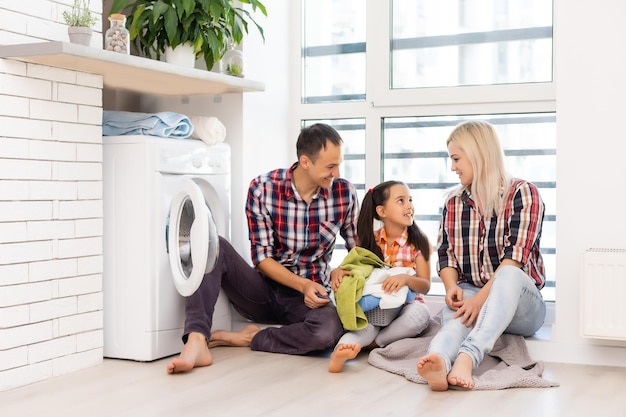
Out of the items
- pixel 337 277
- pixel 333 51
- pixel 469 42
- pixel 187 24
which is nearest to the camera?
pixel 337 277

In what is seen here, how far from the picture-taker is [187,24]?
10.4 ft

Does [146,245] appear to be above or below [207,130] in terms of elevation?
below

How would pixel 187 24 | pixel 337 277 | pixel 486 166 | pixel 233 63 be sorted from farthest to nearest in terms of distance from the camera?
pixel 233 63 → pixel 187 24 → pixel 337 277 → pixel 486 166

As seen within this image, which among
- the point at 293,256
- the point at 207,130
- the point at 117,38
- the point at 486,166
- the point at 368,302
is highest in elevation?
the point at 117,38

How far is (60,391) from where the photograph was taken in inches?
99.0

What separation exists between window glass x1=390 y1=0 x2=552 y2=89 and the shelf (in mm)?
717

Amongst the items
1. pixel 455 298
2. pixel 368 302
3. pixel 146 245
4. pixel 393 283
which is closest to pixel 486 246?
pixel 455 298

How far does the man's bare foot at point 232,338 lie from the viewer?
10.4 ft

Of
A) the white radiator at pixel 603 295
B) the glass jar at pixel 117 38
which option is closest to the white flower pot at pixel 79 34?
the glass jar at pixel 117 38

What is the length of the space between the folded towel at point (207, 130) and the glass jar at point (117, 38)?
0.46m

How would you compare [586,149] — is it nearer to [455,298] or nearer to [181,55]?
[455,298]

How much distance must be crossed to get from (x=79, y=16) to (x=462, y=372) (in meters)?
1.59

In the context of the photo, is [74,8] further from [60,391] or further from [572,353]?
[572,353]

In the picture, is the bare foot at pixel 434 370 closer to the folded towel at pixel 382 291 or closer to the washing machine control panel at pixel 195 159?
the folded towel at pixel 382 291
